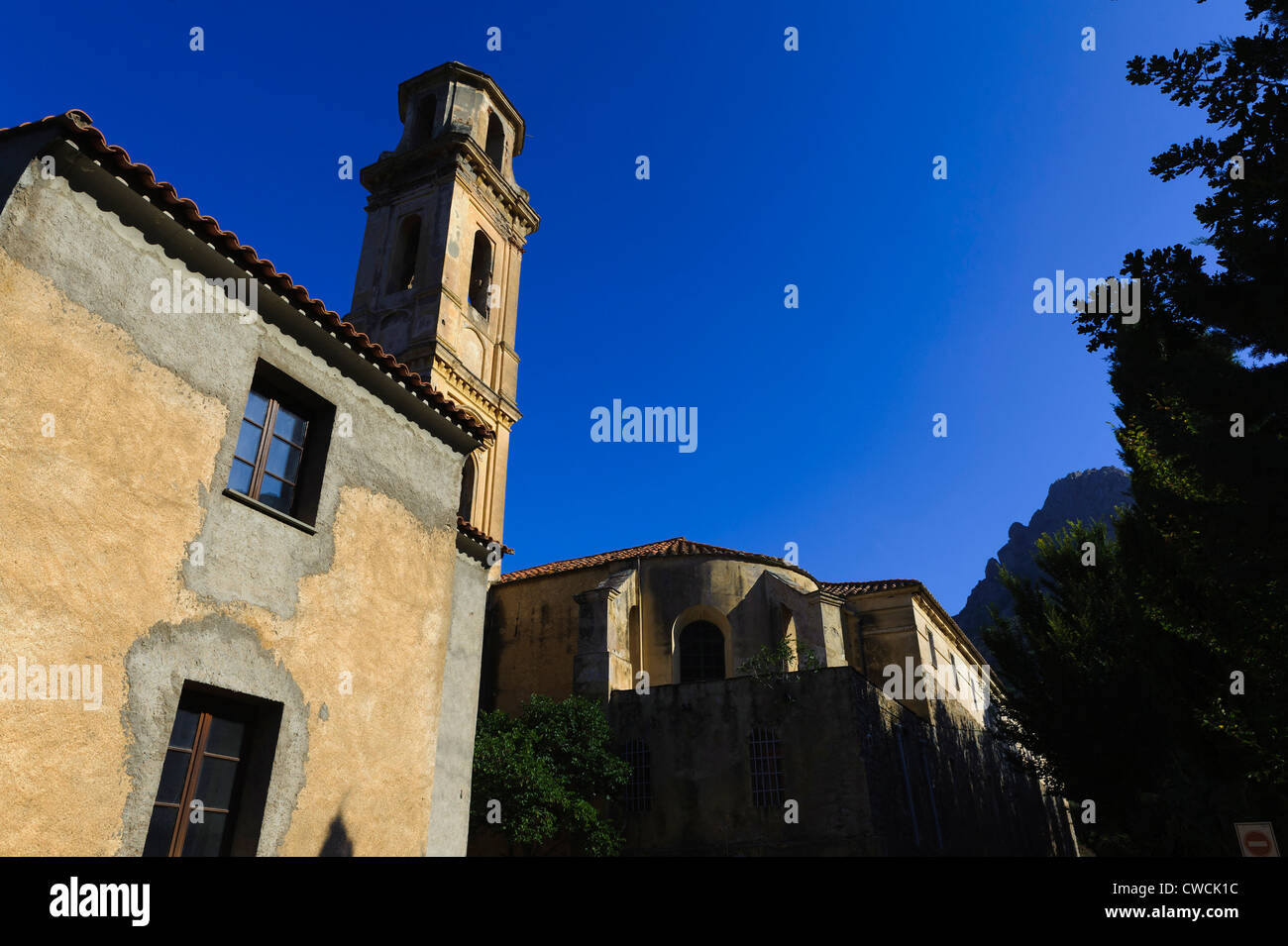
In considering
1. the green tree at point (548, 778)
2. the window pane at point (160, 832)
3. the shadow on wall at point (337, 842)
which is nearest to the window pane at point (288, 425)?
the window pane at point (160, 832)

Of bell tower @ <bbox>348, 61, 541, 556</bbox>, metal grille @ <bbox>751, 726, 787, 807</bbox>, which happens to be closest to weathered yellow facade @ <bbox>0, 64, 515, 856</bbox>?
metal grille @ <bbox>751, 726, 787, 807</bbox>

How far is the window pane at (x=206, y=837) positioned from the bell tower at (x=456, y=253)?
55.4ft

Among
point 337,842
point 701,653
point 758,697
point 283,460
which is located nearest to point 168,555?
point 283,460

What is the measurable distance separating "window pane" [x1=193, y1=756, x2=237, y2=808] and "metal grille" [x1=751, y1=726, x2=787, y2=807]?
12796 mm

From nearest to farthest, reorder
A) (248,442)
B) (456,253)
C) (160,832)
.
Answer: (160,832), (248,442), (456,253)

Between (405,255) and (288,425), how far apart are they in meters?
20.8

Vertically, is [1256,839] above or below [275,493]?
below

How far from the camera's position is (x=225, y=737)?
6.81 m

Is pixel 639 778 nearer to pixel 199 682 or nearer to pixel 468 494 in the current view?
pixel 468 494

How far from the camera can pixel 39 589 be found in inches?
215

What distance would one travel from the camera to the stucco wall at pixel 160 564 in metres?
5.47

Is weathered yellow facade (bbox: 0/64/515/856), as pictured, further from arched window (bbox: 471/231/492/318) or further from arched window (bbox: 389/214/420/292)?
arched window (bbox: 471/231/492/318)

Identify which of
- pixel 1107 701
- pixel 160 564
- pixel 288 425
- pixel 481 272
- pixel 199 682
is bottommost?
pixel 199 682
